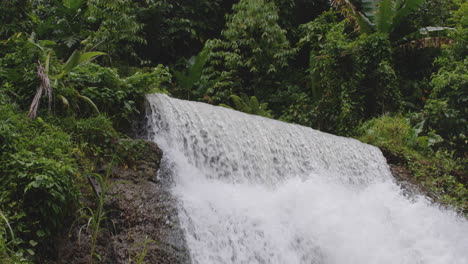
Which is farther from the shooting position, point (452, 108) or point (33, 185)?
point (452, 108)

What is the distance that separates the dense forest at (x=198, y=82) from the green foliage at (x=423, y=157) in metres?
0.03

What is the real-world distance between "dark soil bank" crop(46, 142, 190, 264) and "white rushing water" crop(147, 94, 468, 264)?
216 mm

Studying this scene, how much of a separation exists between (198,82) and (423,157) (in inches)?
243

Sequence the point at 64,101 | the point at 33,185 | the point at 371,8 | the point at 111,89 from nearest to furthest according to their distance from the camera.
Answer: the point at 33,185
the point at 64,101
the point at 111,89
the point at 371,8

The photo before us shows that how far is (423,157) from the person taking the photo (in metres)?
8.41

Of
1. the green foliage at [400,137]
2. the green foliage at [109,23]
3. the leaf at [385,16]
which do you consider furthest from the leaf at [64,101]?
the leaf at [385,16]

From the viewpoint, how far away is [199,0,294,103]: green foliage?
12281mm

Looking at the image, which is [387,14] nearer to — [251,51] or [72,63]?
[251,51]

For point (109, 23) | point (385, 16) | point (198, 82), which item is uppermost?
point (385, 16)

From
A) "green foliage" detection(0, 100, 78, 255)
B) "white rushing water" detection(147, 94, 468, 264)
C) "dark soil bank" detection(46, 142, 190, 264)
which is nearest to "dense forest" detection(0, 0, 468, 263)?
"green foliage" detection(0, 100, 78, 255)

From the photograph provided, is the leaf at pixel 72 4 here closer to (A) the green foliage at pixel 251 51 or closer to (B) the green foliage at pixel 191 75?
(B) the green foliage at pixel 191 75

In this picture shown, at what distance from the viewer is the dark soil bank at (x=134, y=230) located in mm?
3570

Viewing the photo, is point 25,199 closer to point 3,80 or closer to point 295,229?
point 3,80

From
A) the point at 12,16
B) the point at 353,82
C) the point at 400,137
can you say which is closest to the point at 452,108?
the point at 400,137
